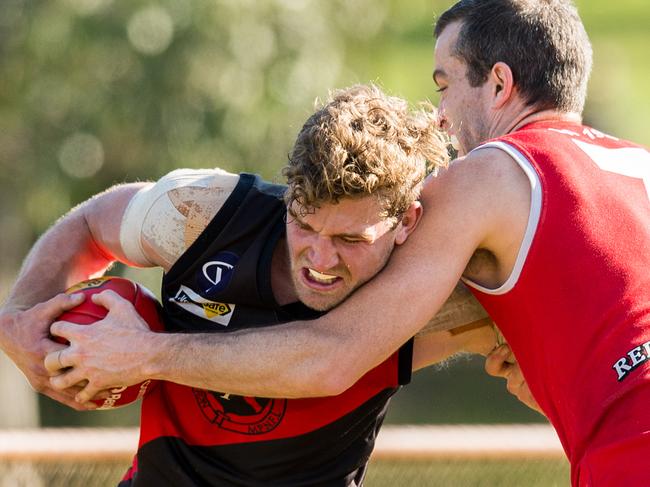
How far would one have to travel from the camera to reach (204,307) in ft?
10.8

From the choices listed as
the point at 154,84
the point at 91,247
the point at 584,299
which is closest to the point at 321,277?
the point at 584,299

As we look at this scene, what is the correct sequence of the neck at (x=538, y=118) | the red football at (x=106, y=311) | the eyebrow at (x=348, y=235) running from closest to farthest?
the eyebrow at (x=348, y=235)
the red football at (x=106, y=311)
the neck at (x=538, y=118)

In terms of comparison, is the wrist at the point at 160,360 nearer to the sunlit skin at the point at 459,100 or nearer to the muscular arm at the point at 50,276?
the muscular arm at the point at 50,276

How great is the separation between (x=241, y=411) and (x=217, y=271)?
1.43 feet

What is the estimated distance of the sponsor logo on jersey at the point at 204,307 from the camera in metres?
3.26

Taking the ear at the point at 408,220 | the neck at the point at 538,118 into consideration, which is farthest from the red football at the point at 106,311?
the neck at the point at 538,118

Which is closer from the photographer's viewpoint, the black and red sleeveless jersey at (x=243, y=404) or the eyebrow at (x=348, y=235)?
the eyebrow at (x=348, y=235)

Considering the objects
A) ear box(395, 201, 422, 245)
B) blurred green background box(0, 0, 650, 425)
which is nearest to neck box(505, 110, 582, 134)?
ear box(395, 201, 422, 245)

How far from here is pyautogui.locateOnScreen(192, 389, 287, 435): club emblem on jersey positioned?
3256 mm

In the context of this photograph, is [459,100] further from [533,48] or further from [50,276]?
[50,276]

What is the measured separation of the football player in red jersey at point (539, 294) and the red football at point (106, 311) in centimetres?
13

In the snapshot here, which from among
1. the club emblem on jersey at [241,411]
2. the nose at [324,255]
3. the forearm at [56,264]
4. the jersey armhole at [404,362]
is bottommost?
the club emblem on jersey at [241,411]

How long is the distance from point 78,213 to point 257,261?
2.50 ft

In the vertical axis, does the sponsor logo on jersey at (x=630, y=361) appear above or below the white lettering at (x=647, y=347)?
below
